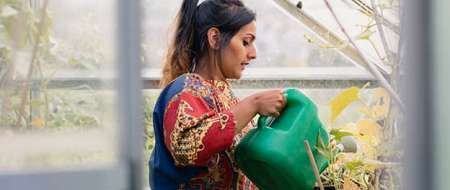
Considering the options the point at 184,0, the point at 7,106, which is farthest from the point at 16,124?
the point at 184,0

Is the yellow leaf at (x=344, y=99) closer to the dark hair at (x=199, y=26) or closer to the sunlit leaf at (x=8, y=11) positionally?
the dark hair at (x=199, y=26)

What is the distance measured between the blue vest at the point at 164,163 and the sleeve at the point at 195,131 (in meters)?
0.03

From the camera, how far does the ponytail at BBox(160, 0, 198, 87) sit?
1247mm

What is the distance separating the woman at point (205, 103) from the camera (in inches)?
41.8

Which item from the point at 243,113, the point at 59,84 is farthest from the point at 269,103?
the point at 59,84

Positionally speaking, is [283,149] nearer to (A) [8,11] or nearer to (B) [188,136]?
(B) [188,136]

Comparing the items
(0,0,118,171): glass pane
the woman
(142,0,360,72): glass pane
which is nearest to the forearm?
the woman

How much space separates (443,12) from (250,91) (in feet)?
5.23

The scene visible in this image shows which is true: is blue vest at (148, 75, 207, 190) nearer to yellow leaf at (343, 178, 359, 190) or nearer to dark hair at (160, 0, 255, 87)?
dark hair at (160, 0, 255, 87)

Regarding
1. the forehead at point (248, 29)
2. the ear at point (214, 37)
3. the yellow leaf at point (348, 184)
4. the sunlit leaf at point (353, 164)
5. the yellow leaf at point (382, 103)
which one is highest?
the forehead at point (248, 29)

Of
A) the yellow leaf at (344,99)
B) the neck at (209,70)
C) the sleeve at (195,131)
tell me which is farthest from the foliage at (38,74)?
the yellow leaf at (344,99)

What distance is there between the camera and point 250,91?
2025 mm

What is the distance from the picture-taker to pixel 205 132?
1.05 metres

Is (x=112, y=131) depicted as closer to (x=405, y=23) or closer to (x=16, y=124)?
(x=16, y=124)
